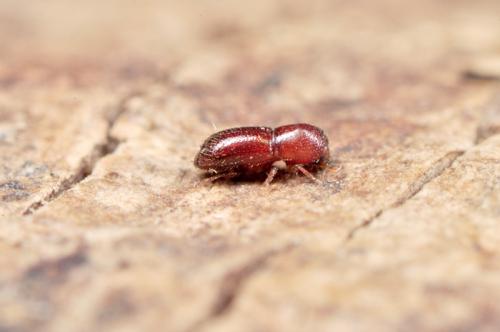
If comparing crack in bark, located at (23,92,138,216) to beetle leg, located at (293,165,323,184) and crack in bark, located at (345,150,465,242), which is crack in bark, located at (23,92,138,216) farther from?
crack in bark, located at (345,150,465,242)

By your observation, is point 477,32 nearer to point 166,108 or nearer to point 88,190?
point 166,108

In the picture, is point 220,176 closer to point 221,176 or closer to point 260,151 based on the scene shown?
point 221,176

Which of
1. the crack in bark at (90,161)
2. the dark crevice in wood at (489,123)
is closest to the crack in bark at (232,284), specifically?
the crack in bark at (90,161)

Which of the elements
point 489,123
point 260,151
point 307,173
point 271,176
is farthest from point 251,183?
point 489,123

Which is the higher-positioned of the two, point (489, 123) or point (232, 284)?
point (232, 284)

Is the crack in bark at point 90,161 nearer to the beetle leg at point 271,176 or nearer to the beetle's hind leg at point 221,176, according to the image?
the beetle's hind leg at point 221,176
